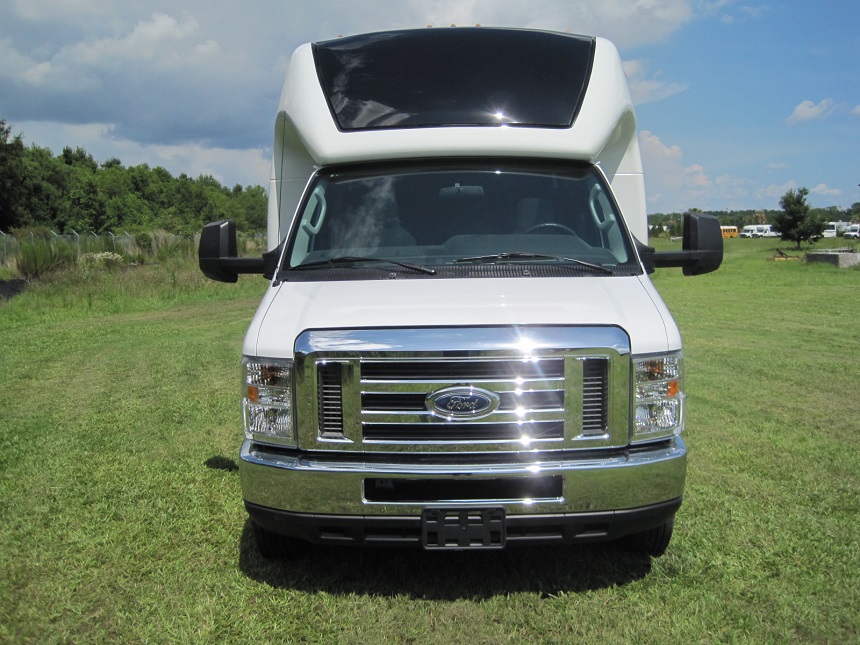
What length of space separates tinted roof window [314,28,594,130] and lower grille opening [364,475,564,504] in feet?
7.89

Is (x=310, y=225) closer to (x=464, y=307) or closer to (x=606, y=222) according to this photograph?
(x=464, y=307)

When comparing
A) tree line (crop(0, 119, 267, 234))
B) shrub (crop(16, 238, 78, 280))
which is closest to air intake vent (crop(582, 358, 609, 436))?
tree line (crop(0, 119, 267, 234))

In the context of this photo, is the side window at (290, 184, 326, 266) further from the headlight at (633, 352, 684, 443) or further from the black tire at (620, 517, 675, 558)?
the black tire at (620, 517, 675, 558)

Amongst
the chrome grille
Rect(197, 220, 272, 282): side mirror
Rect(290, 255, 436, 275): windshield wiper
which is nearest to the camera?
the chrome grille

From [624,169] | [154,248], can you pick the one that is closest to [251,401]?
[624,169]

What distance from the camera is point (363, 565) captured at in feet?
14.9

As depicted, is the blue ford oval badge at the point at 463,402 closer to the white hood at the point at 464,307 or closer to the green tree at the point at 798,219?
the white hood at the point at 464,307

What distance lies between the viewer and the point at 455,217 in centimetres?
505

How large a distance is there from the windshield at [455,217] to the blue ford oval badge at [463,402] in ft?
3.55

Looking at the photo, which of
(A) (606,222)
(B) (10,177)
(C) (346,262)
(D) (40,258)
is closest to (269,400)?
(C) (346,262)

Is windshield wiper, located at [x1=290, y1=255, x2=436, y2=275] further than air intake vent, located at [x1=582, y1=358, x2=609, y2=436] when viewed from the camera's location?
Yes

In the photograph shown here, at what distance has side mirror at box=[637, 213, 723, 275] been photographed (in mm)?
5188

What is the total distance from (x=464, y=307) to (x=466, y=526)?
39.6 inches

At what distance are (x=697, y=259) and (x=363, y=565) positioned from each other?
9.08ft
